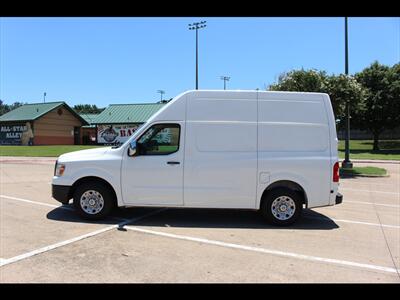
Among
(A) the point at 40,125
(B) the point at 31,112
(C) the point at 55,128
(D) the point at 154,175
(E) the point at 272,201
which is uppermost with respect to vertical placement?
(B) the point at 31,112

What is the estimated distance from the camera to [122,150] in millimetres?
7980

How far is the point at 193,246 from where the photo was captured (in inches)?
243

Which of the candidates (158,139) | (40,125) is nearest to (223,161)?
(158,139)

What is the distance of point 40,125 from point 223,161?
172ft

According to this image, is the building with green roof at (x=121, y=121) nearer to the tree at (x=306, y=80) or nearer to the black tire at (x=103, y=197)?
the tree at (x=306, y=80)

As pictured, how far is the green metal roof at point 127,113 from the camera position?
186ft

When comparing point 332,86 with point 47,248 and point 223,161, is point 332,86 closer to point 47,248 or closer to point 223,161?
point 223,161

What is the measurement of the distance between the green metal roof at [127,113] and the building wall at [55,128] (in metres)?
4.50

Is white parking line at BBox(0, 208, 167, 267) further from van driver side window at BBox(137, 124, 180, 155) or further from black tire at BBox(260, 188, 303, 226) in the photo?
black tire at BBox(260, 188, 303, 226)

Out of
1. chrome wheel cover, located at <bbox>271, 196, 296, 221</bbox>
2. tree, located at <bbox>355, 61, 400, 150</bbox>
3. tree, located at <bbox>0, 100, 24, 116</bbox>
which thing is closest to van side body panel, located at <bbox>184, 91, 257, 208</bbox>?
chrome wheel cover, located at <bbox>271, 196, 296, 221</bbox>

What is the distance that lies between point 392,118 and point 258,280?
39468mm
